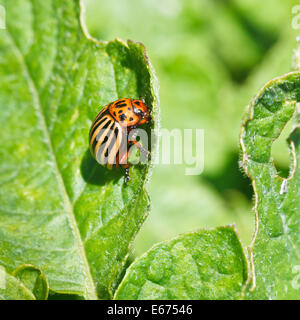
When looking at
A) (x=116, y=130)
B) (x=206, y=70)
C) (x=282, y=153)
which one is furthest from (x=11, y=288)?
(x=206, y=70)

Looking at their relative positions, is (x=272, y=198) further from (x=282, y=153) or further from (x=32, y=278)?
(x=282, y=153)

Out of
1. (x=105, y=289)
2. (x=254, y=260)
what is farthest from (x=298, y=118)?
(x=105, y=289)

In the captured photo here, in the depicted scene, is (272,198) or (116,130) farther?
(116,130)

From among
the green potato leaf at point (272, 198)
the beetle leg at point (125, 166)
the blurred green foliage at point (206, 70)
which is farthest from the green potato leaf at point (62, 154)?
the blurred green foliage at point (206, 70)

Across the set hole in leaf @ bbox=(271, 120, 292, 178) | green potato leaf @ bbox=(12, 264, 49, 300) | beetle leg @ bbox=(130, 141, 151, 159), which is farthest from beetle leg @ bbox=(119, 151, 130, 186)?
hole in leaf @ bbox=(271, 120, 292, 178)

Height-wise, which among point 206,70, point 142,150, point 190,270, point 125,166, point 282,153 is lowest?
point 282,153

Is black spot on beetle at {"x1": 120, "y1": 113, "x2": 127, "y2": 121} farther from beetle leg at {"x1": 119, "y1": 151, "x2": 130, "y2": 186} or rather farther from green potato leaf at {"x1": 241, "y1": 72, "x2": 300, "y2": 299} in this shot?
green potato leaf at {"x1": 241, "y1": 72, "x2": 300, "y2": 299}

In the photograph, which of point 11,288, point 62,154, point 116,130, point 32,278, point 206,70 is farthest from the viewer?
point 206,70
